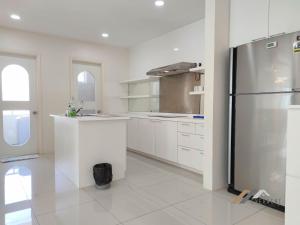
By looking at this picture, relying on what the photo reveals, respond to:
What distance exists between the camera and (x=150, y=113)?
497 centimetres

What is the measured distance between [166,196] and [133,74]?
12.7 feet

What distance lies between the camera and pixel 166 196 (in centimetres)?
251

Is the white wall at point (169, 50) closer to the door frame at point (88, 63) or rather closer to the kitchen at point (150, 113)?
the kitchen at point (150, 113)

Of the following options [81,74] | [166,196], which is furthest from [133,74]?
[166,196]

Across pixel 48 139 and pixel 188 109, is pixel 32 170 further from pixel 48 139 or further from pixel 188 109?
pixel 188 109

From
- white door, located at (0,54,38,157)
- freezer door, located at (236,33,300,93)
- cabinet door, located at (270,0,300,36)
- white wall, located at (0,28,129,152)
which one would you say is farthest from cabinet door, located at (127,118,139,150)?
cabinet door, located at (270,0,300,36)

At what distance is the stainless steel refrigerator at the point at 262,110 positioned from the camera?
2053 millimetres

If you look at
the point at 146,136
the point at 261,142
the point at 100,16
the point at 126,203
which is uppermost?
the point at 100,16

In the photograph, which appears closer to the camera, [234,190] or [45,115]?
[234,190]

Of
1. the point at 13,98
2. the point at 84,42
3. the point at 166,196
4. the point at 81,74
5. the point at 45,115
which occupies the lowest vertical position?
the point at 166,196

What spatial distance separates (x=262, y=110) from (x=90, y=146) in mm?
2166

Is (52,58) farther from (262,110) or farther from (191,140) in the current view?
(262,110)

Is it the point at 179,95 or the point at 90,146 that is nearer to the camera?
the point at 90,146

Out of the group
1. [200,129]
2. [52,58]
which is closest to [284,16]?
[200,129]
